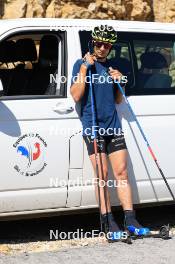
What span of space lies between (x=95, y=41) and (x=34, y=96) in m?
0.76

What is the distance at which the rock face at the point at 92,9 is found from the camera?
15.4m

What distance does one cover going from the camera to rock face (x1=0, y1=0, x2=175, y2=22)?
1545 centimetres

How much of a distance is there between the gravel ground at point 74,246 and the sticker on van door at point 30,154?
0.73 meters

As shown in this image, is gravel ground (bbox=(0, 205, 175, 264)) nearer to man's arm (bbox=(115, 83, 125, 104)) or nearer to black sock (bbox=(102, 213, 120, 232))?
black sock (bbox=(102, 213, 120, 232))

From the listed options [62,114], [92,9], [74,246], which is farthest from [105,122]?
[92,9]

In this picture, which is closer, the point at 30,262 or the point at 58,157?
the point at 30,262

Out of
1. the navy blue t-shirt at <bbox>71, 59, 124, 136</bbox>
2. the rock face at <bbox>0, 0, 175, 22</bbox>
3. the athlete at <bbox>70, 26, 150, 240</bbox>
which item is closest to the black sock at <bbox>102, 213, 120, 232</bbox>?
the athlete at <bbox>70, 26, 150, 240</bbox>

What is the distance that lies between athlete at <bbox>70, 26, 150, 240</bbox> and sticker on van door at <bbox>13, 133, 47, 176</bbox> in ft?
1.45

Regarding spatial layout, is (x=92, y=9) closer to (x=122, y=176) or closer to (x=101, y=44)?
(x=101, y=44)

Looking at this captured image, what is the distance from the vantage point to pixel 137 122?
218 inches

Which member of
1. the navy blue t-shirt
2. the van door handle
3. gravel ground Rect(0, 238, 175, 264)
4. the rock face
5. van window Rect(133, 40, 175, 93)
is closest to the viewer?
gravel ground Rect(0, 238, 175, 264)

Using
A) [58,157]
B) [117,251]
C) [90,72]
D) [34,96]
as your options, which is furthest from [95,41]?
[117,251]

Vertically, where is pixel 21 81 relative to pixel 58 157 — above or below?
above

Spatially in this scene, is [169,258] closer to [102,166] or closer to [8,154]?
[102,166]
